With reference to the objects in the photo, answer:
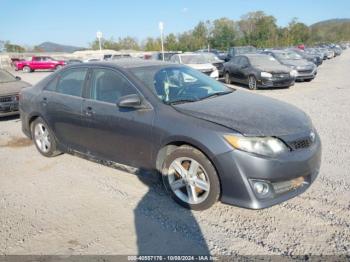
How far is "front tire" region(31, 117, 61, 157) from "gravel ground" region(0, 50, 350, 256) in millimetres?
505

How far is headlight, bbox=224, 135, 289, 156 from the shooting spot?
10.8ft

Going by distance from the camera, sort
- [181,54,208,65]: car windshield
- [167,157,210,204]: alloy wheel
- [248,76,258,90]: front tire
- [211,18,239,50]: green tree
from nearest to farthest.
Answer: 1. [167,157,210,204]: alloy wheel
2. [248,76,258,90]: front tire
3. [181,54,208,65]: car windshield
4. [211,18,239,50]: green tree

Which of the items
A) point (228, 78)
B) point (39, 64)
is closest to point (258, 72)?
point (228, 78)

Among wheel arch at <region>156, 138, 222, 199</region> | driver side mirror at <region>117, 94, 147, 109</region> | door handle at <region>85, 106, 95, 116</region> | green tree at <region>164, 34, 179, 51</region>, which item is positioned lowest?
wheel arch at <region>156, 138, 222, 199</region>

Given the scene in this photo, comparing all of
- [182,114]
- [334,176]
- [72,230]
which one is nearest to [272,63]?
[334,176]

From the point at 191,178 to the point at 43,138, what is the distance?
10.4 feet

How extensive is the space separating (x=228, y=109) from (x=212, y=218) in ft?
3.97

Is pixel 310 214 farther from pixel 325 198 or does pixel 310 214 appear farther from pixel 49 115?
pixel 49 115

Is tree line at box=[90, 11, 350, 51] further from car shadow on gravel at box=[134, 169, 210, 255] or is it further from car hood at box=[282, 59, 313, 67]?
car shadow on gravel at box=[134, 169, 210, 255]

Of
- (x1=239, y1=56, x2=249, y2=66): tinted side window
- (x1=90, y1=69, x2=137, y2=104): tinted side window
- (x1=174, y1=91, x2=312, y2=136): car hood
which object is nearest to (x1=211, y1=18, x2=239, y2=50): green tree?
(x1=239, y1=56, x2=249, y2=66): tinted side window

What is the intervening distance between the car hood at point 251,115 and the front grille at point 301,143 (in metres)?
0.10

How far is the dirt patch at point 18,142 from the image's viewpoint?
665 centimetres

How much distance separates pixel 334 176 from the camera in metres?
4.38

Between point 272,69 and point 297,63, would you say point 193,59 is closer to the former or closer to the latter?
point 272,69
